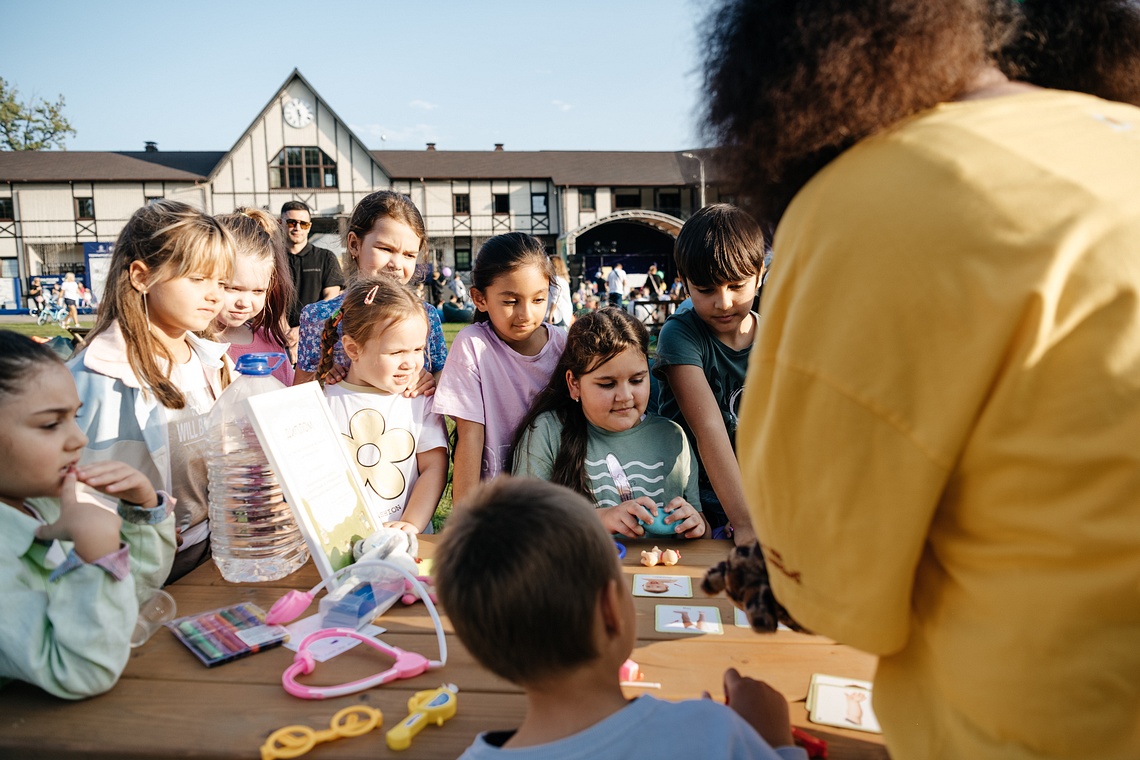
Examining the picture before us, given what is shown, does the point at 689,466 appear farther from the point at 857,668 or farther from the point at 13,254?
the point at 13,254

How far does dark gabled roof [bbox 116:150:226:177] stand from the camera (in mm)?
36844

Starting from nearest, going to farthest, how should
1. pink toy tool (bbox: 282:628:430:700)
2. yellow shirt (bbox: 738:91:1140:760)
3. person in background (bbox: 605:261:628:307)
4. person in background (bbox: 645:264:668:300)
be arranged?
yellow shirt (bbox: 738:91:1140:760), pink toy tool (bbox: 282:628:430:700), person in background (bbox: 605:261:628:307), person in background (bbox: 645:264:668:300)

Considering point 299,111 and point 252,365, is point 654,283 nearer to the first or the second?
point 299,111

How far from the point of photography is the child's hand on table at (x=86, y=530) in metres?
1.54

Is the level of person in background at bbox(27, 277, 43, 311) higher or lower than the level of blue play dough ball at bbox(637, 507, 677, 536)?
higher

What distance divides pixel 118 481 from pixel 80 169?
4147cm

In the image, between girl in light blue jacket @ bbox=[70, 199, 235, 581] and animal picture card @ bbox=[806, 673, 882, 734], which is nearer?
animal picture card @ bbox=[806, 673, 882, 734]

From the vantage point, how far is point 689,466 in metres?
2.87

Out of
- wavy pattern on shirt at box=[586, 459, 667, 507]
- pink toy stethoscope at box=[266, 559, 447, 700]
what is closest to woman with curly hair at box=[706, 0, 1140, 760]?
pink toy stethoscope at box=[266, 559, 447, 700]

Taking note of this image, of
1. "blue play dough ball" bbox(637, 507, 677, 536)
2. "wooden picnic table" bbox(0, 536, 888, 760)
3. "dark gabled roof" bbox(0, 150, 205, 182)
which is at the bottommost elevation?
"wooden picnic table" bbox(0, 536, 888, 760)

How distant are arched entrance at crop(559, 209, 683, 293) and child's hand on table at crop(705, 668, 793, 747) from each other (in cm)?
3165

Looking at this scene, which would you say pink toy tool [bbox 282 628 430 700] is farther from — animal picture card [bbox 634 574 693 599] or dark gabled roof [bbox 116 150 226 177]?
dark gabled roof [bbox 116 150 226 177]

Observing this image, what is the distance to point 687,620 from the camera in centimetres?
179

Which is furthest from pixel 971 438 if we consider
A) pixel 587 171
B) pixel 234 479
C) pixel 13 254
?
pixel 13 254
